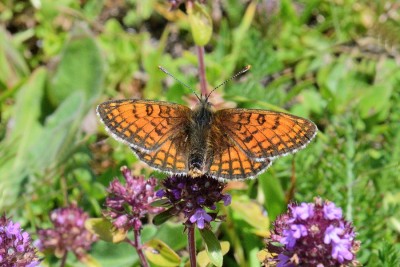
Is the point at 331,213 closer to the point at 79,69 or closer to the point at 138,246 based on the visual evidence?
the point at 138,246

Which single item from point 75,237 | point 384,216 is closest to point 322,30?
point 384,216

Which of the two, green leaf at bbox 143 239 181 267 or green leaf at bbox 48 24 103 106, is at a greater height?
green leaf at bbox 48 24 103 106

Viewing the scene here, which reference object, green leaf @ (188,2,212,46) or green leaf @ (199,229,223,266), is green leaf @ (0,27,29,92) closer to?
green leaf @ (188,2,212,46)

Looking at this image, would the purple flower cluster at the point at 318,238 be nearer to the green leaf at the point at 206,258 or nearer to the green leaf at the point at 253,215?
the green leaf at the point at 206,258

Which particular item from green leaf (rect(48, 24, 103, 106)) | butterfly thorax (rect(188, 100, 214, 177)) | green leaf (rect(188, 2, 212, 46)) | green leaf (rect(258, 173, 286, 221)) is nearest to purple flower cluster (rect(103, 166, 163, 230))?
butterfly thorax (rect(188, 100, 214, 177))

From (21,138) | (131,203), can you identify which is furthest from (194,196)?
(21,138)
